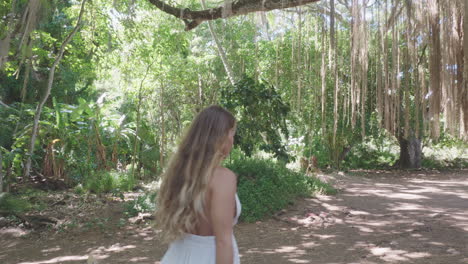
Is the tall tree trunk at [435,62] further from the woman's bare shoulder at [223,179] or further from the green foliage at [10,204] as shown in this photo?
the green foliage at [10,204]

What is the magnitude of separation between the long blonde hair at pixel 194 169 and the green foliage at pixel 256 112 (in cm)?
563

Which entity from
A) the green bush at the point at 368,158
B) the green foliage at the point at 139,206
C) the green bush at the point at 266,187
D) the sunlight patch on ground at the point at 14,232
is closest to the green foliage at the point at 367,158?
the green bush at the point at 368,158

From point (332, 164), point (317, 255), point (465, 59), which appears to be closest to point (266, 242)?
point (317, 255)

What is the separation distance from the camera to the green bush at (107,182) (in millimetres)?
8031

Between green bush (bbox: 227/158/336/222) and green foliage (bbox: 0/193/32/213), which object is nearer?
green foliage (bbox: 0/193/32/213)

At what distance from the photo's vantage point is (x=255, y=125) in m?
7.39

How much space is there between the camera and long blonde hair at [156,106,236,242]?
151 centimetres

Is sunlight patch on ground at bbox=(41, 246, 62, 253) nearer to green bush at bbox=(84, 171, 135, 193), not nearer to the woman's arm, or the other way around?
green bush at bbox=(84, 171, 135, 193)

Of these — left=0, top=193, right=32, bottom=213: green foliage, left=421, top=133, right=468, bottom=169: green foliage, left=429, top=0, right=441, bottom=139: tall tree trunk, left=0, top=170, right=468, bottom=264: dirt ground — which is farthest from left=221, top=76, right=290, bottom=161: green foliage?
left=421, top=133, right=468, bottom=169: green foliage

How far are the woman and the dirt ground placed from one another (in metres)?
2.50

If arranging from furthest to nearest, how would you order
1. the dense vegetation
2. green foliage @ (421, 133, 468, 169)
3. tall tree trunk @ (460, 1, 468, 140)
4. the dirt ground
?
1. green foliage @ (421, 133, 468, 169)
2. the dirt ground
3. the dense vegetation
4. tall tree trunk @ (460, 1, 468, 140)

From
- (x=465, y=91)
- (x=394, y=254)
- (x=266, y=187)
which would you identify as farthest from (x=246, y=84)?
(x=465, y=91)

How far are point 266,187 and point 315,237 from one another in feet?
5.91

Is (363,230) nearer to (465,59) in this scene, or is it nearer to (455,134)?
(455,134)
